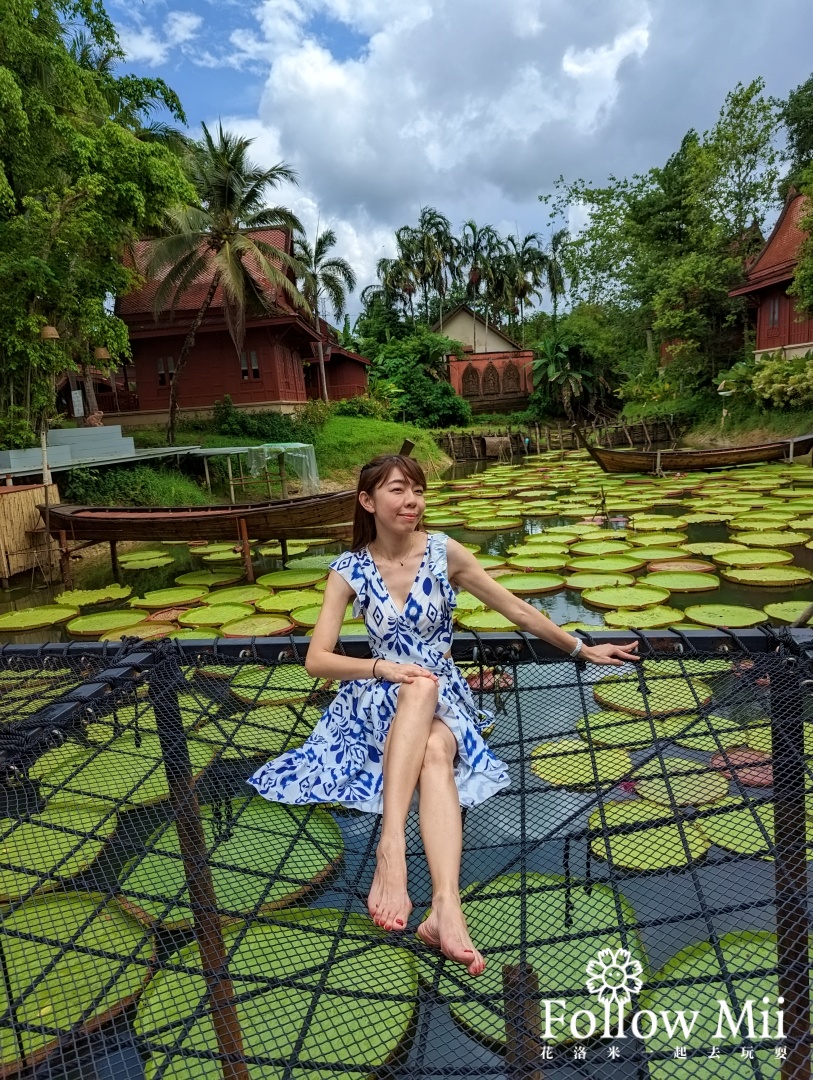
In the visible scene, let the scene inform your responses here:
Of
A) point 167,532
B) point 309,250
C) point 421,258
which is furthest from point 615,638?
point 421,258

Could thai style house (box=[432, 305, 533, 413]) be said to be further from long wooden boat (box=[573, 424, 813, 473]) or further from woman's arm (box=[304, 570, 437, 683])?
woman's arm (box=[304, 570, 437, 683])

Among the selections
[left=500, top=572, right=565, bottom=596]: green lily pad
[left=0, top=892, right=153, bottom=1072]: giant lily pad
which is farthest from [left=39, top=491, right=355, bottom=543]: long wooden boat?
[left=0, top=892, right=153, bottom=1072]: giant lily pad

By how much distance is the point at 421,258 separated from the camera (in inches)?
1272

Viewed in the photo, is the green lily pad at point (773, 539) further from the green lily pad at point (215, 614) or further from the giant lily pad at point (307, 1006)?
the giant lily pad at point (307, 1006)

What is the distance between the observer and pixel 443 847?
51.3 inches

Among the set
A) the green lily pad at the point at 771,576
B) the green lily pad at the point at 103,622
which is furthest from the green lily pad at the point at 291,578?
the green lily pad at the point at 771,576

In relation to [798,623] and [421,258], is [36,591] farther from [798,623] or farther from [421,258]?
[421,258]

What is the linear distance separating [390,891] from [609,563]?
5.32 meters

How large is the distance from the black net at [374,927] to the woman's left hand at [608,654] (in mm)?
62

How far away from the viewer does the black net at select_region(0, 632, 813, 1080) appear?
116 centimetres

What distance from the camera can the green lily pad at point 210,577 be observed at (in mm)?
6668

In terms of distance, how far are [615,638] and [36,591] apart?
703cm

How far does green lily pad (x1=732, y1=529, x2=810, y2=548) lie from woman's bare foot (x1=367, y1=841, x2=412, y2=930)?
19.8ft

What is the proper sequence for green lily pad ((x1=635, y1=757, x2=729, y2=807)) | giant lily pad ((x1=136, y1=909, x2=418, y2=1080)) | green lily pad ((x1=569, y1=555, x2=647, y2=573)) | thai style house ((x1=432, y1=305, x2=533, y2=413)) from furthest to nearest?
thai style house ((x1=432, y1=305, x2=533, y2=413))
green lily pad ((x1=569, y1=555, x2=647, y2=573))
green lily pad ((x1=635, y1=757, x2=729, y2=807))
giant lily pad ((x1=136, y1=909, x2=418, y2=1080))
